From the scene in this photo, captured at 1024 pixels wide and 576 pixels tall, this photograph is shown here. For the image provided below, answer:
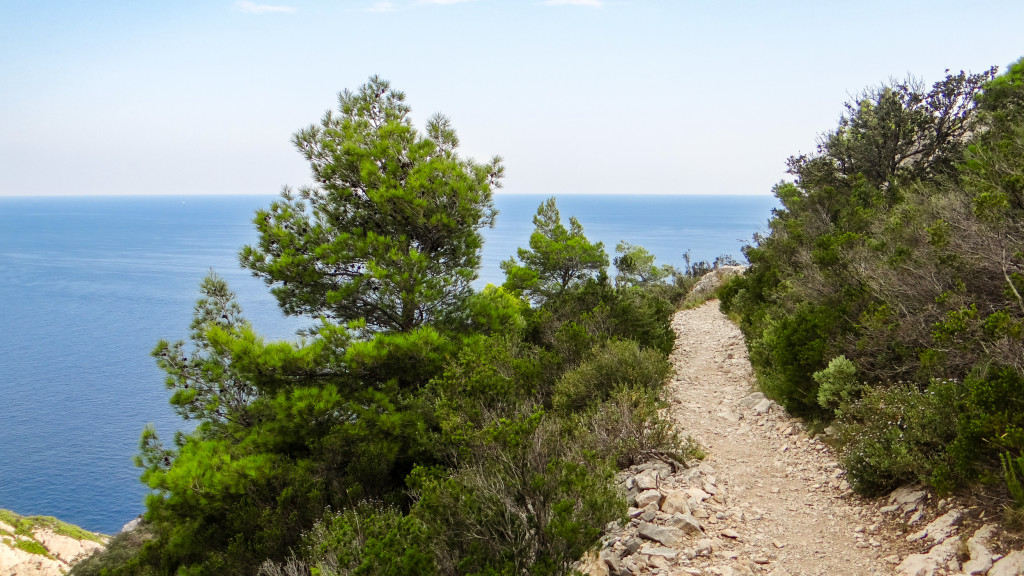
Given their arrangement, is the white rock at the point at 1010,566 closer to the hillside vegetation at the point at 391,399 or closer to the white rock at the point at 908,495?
the white rock at the point at 908,495

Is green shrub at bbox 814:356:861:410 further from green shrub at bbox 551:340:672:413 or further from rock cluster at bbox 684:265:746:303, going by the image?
rock cluster at bbox 684:265:746:303

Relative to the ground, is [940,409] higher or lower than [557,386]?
higher

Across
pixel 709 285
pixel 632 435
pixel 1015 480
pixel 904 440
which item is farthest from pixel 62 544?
pixel 709 285

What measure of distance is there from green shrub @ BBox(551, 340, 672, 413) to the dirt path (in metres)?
0.86

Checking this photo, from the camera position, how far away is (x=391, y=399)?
1006cm

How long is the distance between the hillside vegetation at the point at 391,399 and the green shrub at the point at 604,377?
0.04 metres

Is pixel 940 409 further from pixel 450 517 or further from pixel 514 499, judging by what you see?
pixel 450 517

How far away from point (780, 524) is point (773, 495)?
78cm

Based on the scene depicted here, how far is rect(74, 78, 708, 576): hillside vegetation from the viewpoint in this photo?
15.6ft

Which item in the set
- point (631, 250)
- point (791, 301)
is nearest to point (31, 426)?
point (631, 250)

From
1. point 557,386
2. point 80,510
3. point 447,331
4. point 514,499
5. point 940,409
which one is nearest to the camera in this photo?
point 514,499

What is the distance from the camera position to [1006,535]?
4090 mm

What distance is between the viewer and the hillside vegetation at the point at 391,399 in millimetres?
4770

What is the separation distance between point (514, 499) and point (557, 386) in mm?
4968
